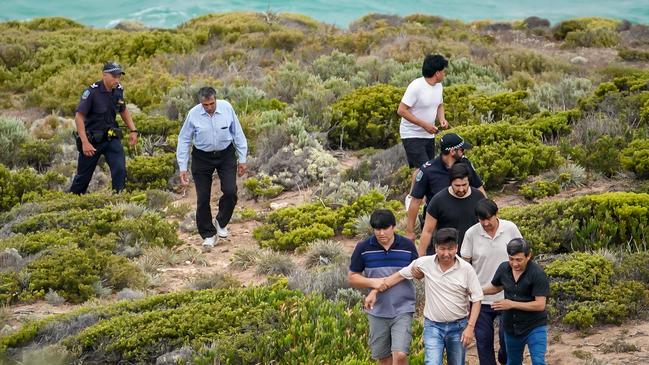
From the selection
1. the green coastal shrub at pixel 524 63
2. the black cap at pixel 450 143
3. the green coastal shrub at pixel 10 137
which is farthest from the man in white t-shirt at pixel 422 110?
the green coastal shrub at pixel 524 63

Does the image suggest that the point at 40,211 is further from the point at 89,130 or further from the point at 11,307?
the point at 11,307

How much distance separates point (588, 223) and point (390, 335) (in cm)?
350

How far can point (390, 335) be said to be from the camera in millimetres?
6980

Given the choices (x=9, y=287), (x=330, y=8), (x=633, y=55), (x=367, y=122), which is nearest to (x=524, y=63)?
(x=633, y=55)

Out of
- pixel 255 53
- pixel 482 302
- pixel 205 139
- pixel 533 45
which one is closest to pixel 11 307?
pixel 205 139

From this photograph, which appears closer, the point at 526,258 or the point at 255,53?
the point at 526,258

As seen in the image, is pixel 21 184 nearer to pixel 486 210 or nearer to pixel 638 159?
pixel 638 159

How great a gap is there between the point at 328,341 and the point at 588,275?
2.37m

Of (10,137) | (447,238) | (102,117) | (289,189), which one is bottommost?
(289,189)

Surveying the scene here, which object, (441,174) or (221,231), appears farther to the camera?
(221,231)

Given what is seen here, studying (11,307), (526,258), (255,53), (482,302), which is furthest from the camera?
(255,53)

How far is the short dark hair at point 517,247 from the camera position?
21.3ft

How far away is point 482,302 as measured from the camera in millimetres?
6988

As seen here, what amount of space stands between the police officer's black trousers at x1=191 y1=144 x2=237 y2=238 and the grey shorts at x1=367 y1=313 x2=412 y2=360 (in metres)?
4.51
